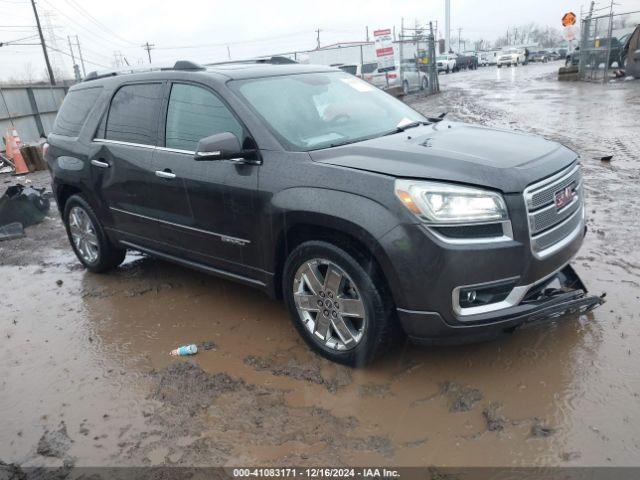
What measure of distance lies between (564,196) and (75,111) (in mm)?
4564

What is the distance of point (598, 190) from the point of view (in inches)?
262

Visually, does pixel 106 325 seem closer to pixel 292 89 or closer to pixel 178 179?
pixel 178 179

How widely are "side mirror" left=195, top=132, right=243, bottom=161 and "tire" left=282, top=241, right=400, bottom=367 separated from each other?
0.76m

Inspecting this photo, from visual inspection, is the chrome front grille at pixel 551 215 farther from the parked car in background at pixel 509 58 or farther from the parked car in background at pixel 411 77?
the parked car in background at pixel 509 58

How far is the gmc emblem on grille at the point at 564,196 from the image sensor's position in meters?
3.18

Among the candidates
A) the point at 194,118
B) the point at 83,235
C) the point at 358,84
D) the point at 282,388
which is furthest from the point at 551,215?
the point at 83,235

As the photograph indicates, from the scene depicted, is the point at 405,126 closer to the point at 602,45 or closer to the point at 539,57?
the point at 602,45

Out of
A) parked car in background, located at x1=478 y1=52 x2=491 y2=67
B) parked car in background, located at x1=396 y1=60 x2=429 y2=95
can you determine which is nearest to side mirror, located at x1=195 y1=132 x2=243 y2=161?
parked car in background, located at x1=396 y1=60 x2=429 y2=95

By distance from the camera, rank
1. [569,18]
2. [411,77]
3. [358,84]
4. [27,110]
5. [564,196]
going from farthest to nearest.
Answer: [569,18], [411,77], [27,110], [358,84], [564,196]

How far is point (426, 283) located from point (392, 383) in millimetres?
758

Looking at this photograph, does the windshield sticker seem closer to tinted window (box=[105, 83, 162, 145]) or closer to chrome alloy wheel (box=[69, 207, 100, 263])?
tinted window (box=[105, 83, 162, 145])

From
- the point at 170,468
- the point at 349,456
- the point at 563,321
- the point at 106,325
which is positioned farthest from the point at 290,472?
the point at 106,325

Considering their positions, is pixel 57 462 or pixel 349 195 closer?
pixel 57 462

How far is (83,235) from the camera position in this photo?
558 centimetres
